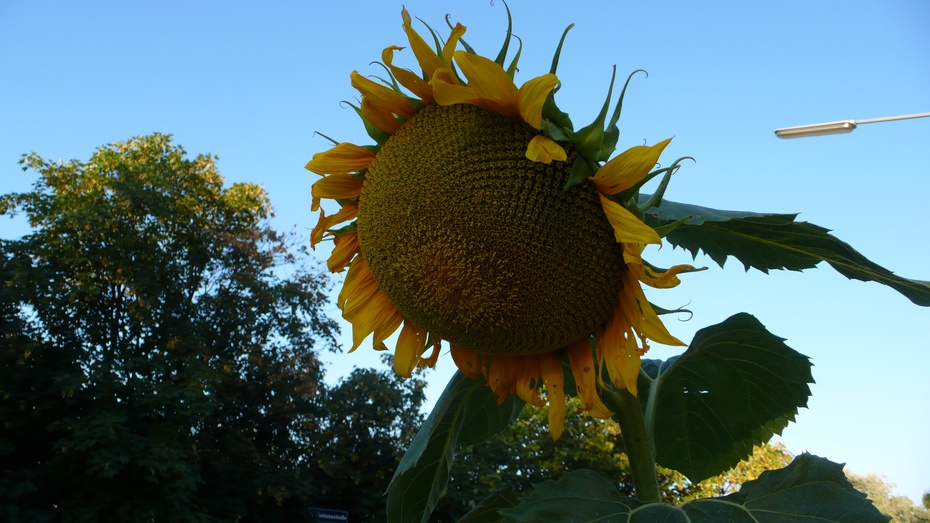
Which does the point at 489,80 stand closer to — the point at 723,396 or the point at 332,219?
the point at 332,219

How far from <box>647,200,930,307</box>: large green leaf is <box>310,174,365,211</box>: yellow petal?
1.86 ft

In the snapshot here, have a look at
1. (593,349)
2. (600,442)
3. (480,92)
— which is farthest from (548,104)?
(600,442)

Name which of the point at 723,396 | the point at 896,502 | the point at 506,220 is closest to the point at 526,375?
the point at 506,220

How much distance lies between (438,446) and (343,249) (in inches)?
18.3

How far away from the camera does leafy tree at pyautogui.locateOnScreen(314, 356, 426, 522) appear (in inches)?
661

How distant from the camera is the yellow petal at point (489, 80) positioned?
122cm

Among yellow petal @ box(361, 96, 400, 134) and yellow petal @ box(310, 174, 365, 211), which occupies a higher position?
yellow petal @ box(361, 96, 400, 134)

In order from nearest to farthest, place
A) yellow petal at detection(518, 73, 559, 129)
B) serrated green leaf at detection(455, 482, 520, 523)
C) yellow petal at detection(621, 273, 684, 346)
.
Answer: yellow petal at detection(518, 73, 559, 129) < yellow petal at detection(621, 273, 684, 346) < serrated green leaf at detection(455, 482, 520, 523)

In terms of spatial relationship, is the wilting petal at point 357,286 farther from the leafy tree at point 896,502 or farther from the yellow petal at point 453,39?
the leafy tree at point 896,502

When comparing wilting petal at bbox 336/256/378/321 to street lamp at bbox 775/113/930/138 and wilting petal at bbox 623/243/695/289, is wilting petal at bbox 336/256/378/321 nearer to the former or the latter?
wilting petal at bbox 623/243/695/289

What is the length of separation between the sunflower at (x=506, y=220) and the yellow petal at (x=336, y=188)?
10 centimetres

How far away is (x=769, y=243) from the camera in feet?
4.76

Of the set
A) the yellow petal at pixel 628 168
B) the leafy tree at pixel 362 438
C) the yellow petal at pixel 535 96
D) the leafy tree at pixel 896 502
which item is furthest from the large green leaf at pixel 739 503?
the leafy tree at pixel 362 438

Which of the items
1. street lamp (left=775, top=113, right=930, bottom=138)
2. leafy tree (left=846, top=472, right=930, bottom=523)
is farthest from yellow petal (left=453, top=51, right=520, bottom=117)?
leafy tree (left=846, top=472, right=930, bottom=523)
